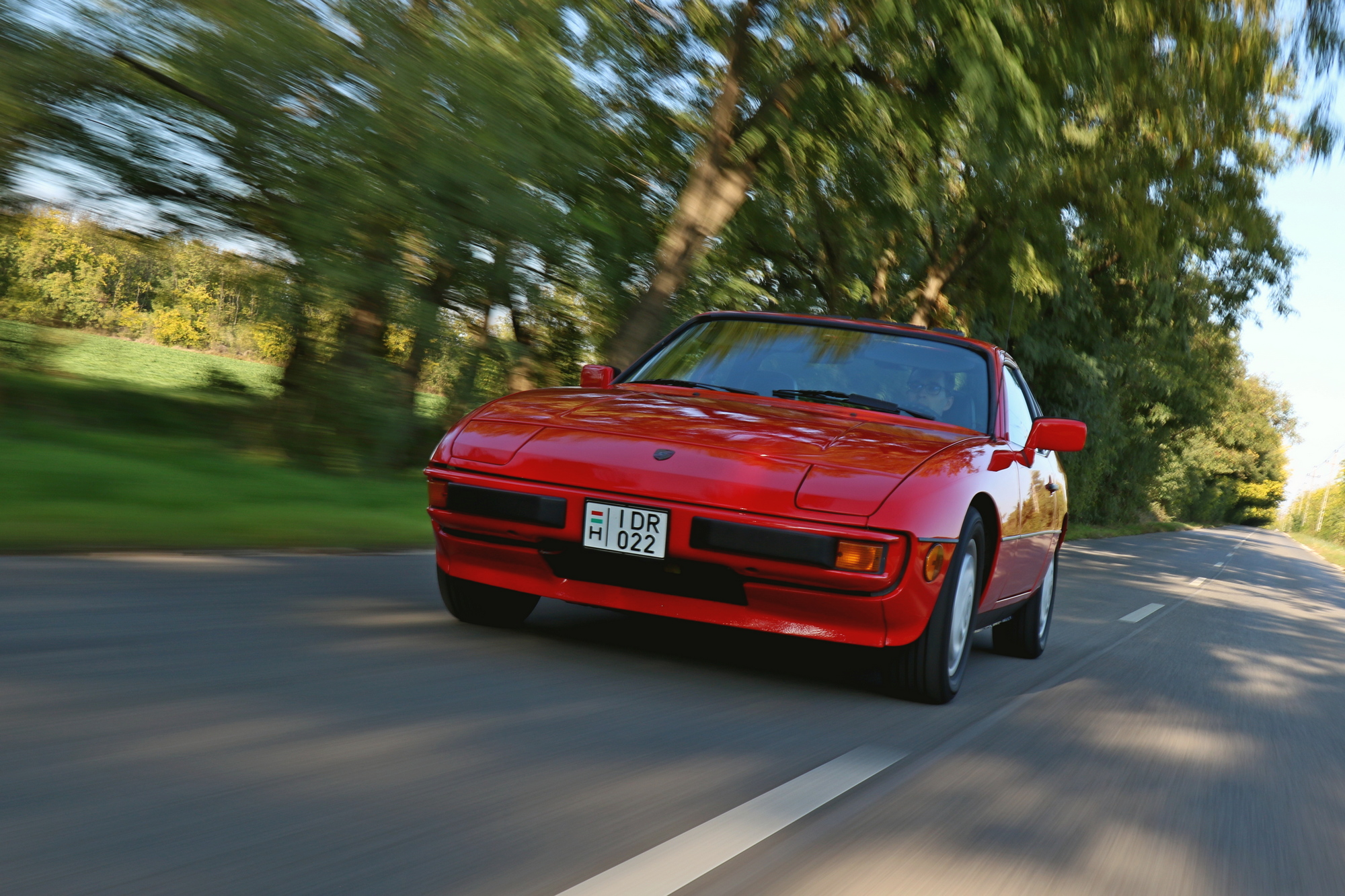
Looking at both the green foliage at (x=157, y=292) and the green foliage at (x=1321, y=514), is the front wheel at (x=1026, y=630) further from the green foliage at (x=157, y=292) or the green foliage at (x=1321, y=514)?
the green foliage at (x=1321, y=514)

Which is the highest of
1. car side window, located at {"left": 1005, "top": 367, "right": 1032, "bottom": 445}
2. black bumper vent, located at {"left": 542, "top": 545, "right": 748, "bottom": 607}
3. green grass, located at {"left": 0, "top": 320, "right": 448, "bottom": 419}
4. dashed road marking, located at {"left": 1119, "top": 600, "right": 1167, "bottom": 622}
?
car side window, located at {"left": 1005, "top": 367, "right": 1032, "bottom": 445}

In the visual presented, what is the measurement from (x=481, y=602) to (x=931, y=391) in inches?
85.6

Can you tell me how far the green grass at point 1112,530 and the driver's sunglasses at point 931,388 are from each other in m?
17.6

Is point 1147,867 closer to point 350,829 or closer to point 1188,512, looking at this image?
point 350,829

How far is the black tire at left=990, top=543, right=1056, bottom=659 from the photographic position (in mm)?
6676

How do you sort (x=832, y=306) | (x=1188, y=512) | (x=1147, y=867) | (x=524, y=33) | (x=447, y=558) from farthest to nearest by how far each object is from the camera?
(x=1188, y=512)
(x=832, y=306)
(x=524, y=33)
(x=447, y=558)
(x=1147, y=867)

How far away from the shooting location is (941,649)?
15.0 feet

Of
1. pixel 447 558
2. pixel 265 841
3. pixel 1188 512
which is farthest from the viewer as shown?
pixel 1188 512

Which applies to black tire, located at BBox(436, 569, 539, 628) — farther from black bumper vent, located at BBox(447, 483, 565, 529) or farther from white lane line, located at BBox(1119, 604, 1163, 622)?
white lane line, located at BBox(1119, 604, 1163, 622)

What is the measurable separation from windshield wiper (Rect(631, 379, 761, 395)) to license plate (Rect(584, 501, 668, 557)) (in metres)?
1.33

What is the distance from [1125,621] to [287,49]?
25.5ft

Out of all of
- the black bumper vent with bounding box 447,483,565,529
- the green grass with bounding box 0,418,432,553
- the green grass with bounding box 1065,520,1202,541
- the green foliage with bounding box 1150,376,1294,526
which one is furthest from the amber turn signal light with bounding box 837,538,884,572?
the green foliage with bounding box 1150,376,1294,526

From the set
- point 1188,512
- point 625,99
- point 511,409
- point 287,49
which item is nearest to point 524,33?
point 287,49

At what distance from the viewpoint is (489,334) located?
38.3 feet
